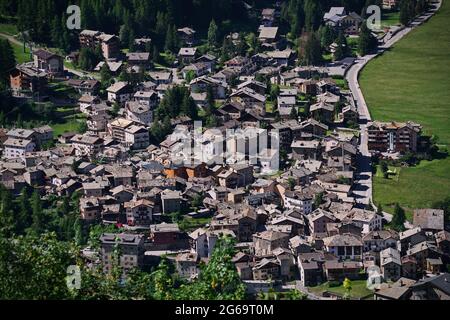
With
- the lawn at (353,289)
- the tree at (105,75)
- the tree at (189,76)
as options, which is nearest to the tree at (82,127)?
the tree at (105,75)

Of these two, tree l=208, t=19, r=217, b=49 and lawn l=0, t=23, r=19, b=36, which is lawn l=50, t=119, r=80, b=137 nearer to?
lawn l=0, t=23, r=19, b=36

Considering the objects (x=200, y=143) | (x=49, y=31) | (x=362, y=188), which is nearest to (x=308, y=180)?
(x=362, y=188)

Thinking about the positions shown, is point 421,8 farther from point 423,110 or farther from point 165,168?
point 165,168

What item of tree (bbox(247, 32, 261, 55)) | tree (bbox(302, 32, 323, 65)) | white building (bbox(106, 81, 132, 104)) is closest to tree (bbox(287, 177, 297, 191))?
white building (bbox(106, 81, 132, 104))

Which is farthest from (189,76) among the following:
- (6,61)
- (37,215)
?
(37,215)

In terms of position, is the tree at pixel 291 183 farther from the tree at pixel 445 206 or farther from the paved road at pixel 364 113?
the tree at pixel 445 206

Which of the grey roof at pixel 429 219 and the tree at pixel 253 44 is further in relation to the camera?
the tree at pixel 253 44
